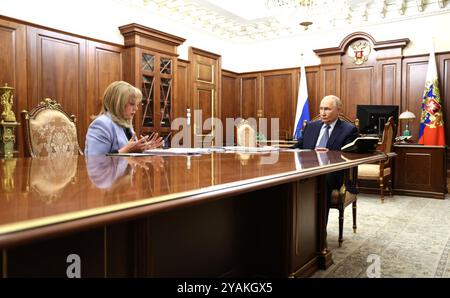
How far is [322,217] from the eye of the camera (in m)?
2.45

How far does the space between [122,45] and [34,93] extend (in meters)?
1.58

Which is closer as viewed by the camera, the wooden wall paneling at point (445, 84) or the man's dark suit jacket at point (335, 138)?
the man's dark suit jacket at point (335, 138)

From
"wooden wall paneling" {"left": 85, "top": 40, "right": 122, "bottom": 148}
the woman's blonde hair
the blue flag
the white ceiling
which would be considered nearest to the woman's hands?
the woman's blonde hair

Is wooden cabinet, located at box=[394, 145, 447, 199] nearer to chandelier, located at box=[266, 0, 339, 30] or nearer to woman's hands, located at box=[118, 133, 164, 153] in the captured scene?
chandelier, located at box=[266, 0, 339, 30]

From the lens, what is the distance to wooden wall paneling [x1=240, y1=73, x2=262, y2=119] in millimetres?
8109

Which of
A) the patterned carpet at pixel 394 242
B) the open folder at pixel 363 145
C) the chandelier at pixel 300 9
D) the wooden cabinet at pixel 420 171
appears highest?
the chandelier at pixel 300 9

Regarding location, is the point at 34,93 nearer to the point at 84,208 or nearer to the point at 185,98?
the point at 185,98

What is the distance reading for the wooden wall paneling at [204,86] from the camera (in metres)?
6.90

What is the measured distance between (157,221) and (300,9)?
406 cm

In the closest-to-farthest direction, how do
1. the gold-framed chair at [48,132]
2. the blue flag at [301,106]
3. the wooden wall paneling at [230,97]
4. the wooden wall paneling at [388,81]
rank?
1. the gold-framed chair at [48,132]
2. the wooden wall paneling at [388,81]
3. the blue flag at [301,106]
4. the wooden wall paneling at [230,97]

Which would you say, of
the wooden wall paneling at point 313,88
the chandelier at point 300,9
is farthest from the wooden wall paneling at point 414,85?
the chandelier at point 300,9

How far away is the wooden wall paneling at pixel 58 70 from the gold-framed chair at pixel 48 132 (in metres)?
1.68

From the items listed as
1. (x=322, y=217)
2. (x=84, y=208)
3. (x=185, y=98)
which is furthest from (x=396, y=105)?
(x=84, y=208)

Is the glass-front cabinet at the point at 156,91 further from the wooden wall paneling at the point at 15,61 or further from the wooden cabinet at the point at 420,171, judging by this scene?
the wooden cabinet at the point at 420,171
